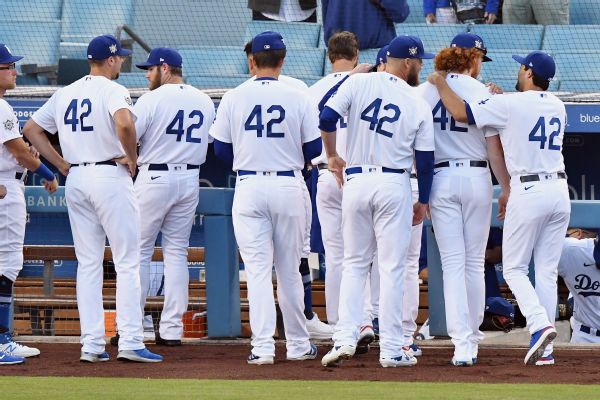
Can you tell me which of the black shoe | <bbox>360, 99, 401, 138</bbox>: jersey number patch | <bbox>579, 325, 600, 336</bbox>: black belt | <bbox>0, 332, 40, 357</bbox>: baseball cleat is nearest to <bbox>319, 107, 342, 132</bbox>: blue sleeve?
<bbox>360, 99, 401, 138</bbox>: jersey number patch

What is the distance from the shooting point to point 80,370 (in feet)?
18.9

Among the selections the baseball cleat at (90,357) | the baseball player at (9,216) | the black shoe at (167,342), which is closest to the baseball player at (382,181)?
the baseball cleat at (90,357)

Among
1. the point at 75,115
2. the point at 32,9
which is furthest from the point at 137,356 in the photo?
the point at 32,9

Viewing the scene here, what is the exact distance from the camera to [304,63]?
11.4 meters

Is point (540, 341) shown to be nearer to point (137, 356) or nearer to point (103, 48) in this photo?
point (137, 356)

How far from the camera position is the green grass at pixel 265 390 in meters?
4.65

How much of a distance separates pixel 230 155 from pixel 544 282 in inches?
66.3

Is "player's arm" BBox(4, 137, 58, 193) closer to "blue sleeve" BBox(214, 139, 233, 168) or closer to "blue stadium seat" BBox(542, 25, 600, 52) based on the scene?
"blue sleeve" BBox(214, 139, 233, 168)

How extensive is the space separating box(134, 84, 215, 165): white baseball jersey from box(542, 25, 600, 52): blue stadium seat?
17.0 ft

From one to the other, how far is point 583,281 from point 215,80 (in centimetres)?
463

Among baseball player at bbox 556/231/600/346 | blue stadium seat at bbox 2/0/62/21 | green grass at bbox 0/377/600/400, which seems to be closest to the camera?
green grass at bbox 0/377/600/400

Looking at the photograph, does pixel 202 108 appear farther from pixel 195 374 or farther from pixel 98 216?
pixel 195 374

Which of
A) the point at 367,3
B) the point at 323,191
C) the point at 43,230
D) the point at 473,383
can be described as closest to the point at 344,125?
the point at 323,191

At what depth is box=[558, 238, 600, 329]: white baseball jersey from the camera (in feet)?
25.3
